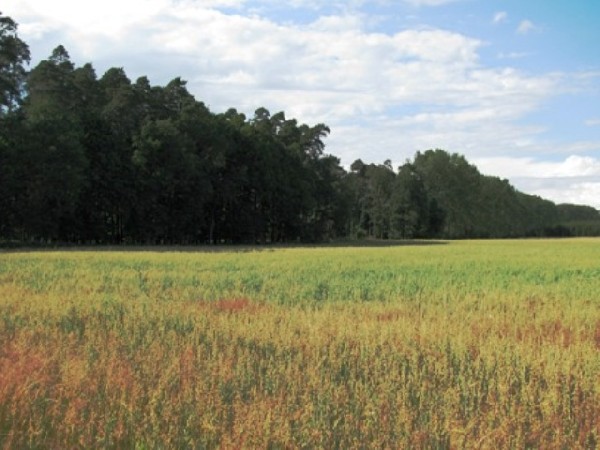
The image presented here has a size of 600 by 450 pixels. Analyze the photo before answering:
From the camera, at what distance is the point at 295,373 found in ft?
23.4

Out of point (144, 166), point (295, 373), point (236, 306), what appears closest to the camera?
point (295, 373)

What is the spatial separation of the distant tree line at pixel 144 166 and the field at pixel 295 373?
3917 centimetres

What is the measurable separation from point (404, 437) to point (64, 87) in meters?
59.6

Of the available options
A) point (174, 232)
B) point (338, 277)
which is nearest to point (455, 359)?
point (338, 277)

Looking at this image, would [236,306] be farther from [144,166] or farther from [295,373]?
[144,166]

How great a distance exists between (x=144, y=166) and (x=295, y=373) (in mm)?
56566

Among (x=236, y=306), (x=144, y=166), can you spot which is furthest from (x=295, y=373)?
(x=144, y=166)

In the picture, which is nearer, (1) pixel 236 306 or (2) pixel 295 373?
(2) pixel 295 373

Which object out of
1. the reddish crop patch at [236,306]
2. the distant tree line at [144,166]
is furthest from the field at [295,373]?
the distant tree line at [144,166]

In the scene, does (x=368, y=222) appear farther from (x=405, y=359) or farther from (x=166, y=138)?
(x=405, y=359)

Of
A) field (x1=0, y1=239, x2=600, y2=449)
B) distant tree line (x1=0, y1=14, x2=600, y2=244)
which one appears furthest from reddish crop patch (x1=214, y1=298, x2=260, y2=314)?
distant tree line (x1=0, y1=14, x2=600, y2=244)

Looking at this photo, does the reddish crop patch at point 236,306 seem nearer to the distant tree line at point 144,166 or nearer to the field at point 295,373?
the field at point 295,373

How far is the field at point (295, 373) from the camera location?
5.39 metres

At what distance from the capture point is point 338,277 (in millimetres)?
22000
